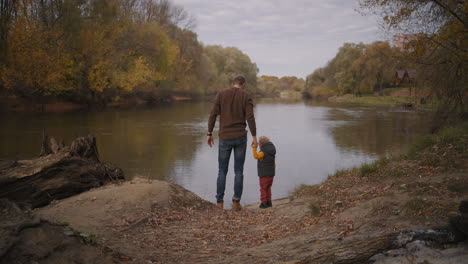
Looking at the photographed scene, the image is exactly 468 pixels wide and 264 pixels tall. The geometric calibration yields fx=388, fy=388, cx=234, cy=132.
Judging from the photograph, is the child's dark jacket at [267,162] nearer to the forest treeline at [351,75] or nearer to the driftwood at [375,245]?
the driftwood at [375,245]

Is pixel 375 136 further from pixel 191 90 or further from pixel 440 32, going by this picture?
pixel 191 90

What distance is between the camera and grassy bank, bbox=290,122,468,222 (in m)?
4.54

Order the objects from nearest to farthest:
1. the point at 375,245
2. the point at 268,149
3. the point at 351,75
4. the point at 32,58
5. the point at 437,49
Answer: the point at 375,245 → the point at 268,149 → the point at 437,49 → the point at 32,58 → the point at 351,75

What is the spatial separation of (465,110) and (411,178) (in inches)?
254

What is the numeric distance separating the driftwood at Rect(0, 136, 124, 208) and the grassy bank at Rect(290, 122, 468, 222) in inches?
154

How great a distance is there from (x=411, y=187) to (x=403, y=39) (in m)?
6.79

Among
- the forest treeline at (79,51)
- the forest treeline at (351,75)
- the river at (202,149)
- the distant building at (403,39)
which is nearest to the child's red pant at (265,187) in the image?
the river at (202,149)

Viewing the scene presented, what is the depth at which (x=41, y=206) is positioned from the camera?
21.3 feet

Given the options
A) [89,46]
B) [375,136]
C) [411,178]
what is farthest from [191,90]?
[411,178]

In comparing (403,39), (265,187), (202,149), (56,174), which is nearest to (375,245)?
(265,187)

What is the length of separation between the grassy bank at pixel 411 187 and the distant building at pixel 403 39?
2.73 m

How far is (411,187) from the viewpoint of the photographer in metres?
5.62

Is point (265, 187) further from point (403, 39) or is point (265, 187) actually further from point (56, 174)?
Result: point (403, 39)

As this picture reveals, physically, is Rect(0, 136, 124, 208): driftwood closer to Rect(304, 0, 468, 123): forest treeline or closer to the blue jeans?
the blue jeans
